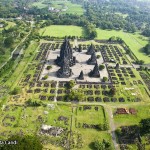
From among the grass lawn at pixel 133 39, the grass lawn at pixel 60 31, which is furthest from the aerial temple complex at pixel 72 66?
the grass lawn at pixel 60 31

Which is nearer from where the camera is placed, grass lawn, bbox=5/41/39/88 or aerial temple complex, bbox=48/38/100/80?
grass lawn, bbox=5/41/39/88

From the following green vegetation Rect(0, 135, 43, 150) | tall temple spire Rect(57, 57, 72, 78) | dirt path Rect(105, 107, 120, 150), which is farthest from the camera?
tall temple spire Rect(57, 57, 72, 78)

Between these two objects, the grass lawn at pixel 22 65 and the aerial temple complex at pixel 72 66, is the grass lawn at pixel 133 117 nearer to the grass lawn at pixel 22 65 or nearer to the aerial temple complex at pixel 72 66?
the aerial temple complex at pixel 72 66

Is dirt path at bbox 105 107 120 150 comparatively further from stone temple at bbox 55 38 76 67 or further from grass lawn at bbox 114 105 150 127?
stone temple at bbox 55 38 76 67

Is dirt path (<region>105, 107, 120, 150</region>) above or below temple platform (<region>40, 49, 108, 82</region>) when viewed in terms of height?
above

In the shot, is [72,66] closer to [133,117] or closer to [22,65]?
[22,65]

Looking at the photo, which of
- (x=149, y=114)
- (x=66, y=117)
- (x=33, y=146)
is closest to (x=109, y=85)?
(x=149, y=114)

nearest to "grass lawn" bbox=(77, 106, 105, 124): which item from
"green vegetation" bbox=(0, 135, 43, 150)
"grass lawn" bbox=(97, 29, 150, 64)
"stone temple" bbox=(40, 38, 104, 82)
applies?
"green vegetation" bbox=(0, 135, 43, 150)

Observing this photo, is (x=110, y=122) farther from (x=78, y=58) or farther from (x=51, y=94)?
(x=78, y=58)
